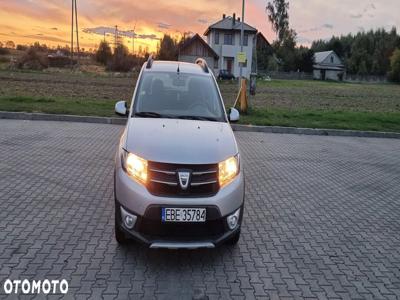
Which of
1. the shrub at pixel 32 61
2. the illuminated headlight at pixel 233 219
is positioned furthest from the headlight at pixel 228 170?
the shrub at pixel 32 61

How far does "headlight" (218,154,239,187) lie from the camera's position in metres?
4.35

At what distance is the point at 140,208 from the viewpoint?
13.5 ft

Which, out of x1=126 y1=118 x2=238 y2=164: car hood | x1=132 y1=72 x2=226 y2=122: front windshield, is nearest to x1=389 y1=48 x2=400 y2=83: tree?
x1=132 y1=72 x2=226 y2=122: front windshield

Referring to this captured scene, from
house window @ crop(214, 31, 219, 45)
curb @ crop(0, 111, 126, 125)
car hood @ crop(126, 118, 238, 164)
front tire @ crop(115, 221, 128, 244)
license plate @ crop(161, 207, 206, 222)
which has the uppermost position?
house window @ crop(214, 31, 219, 45)

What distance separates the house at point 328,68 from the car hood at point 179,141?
8527 cm

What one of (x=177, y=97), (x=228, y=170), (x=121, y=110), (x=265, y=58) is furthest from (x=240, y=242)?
(x=265, y=58)

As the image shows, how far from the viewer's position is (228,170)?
445 centimetres

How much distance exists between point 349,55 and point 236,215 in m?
110

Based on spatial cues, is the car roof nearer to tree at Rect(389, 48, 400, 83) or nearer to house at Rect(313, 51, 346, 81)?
house at Rect(313, 51, 346, 81)

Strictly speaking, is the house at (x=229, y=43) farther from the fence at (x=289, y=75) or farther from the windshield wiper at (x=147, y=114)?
the windshield wiper at (x=147, y=114)

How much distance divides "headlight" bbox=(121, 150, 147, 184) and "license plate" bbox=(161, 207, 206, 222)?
402 mm

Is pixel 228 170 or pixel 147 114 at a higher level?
pixel 147 114

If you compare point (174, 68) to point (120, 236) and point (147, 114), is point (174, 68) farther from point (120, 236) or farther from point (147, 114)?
point (120, 236)

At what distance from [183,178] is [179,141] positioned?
517 mm
